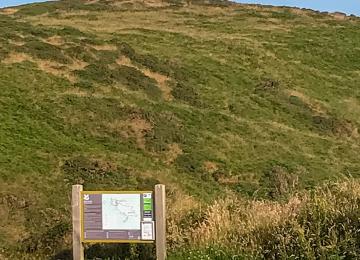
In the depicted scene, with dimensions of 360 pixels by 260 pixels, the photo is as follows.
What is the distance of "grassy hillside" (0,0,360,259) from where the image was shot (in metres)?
19.4

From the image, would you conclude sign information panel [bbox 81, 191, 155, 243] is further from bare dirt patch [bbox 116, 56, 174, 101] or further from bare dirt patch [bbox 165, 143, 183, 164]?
bare dirt patch [bbox 116, 56, 174, 101]

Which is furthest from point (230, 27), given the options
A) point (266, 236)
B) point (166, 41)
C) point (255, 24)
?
point (266, 236)

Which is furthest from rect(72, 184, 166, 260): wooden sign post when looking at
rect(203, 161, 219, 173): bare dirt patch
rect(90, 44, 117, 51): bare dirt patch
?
rect(90, 44, 117, 51): bare dirt patch

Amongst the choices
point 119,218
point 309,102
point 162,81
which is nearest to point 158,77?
point 162,81

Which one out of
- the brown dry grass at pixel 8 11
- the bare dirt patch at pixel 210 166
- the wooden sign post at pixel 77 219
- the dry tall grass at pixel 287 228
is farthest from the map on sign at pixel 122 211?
the brown dry grass at pixel 8 11

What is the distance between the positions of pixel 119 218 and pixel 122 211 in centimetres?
10

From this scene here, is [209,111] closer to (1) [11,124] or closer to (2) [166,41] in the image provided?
(1) [11,124]

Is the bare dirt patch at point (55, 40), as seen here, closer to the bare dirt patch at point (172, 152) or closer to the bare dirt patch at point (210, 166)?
the bare dirt patch at point (172, 152)

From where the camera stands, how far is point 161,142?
972 inches

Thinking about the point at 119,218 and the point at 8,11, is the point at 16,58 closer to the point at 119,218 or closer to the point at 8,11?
the point at 119,218

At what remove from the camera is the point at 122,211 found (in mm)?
8727

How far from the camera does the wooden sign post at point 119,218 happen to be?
340 inches

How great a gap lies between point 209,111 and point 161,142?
5602 millimetres

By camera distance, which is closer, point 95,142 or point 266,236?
point 266,236
